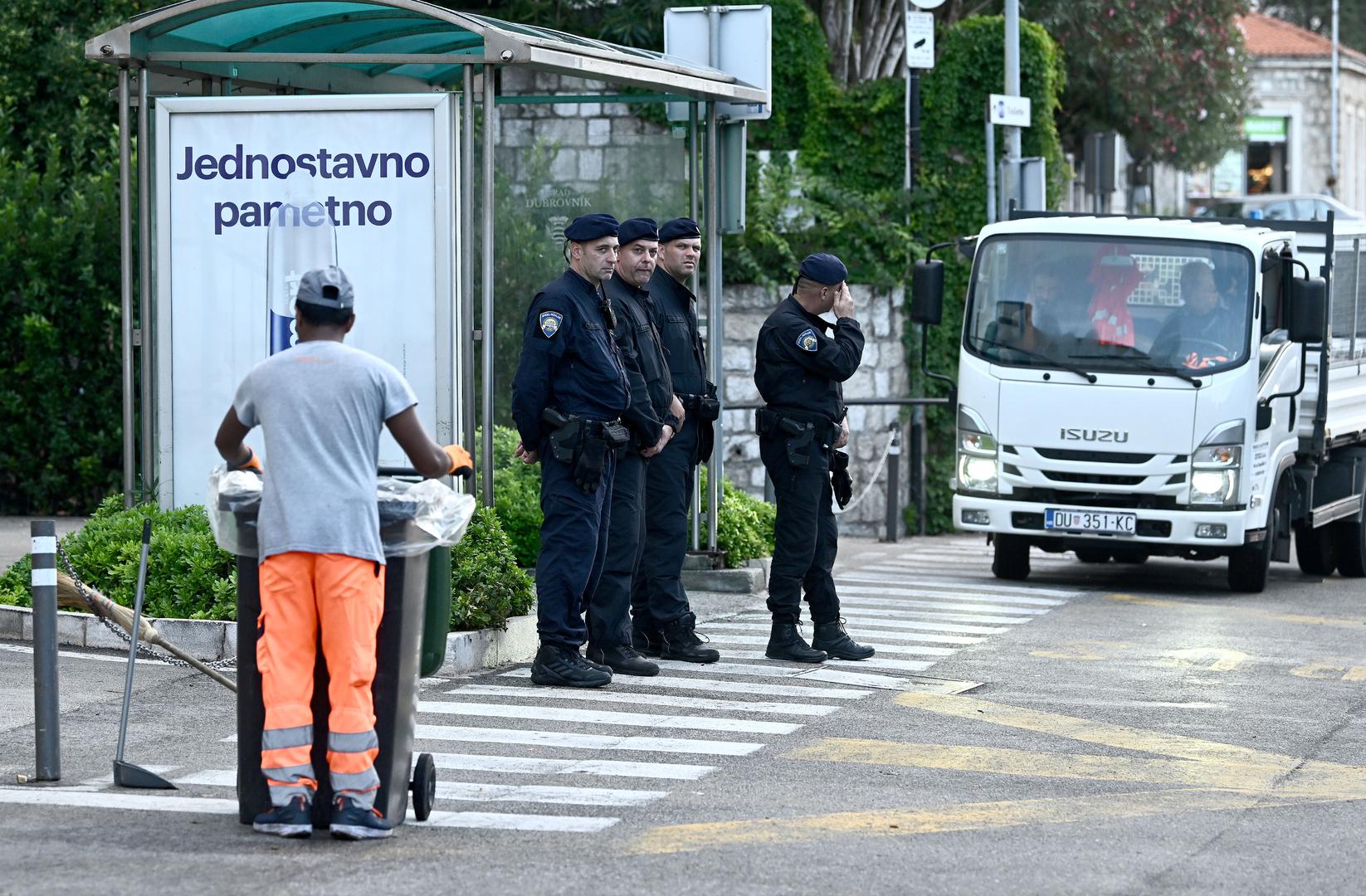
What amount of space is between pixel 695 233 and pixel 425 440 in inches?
152

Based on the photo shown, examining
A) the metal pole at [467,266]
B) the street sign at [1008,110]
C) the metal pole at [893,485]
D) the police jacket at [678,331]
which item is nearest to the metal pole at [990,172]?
the street sign at [1008,110]

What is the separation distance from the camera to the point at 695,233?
1002 centimetres

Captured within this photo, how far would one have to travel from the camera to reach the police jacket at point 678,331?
10.0m

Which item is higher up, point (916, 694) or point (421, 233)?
point (421, 233)

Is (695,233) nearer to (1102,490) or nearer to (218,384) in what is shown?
(218,384)

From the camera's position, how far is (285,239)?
10.4 m

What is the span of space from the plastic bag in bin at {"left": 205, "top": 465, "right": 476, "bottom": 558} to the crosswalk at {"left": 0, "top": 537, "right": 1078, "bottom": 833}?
869 millimetres

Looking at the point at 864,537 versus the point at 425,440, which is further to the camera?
the point at 864,537

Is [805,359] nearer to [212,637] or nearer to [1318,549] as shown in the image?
[212,637]

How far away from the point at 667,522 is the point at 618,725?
A: 5.79ft

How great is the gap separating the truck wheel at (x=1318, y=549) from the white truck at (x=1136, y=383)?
1334mm

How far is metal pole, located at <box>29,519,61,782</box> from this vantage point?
7195mm

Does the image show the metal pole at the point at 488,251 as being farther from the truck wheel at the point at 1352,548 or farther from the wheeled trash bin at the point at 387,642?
the truck wheel at the point at 1352,548

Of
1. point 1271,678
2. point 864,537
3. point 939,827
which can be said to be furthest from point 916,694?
point 864,537
